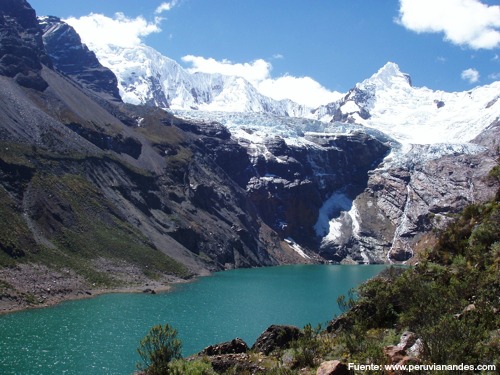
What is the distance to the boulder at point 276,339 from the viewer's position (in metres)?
25.4

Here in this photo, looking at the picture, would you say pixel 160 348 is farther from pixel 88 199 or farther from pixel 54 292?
pixel 88 199

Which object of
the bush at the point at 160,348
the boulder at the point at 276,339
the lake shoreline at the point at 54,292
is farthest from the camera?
the lake shoreline at the point at 54,292

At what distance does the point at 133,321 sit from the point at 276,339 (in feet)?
148

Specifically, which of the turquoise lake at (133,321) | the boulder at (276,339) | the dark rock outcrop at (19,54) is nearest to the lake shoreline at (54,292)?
the turquoise lake at (133,321)

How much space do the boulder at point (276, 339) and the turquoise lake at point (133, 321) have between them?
2130cm

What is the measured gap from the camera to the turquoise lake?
46375 millimetres

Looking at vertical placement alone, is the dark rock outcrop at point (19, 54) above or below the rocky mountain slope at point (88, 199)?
above

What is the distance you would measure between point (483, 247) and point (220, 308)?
58224 millimetres

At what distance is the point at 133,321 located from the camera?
219 ft

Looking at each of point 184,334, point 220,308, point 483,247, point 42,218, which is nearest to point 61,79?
point 42,218

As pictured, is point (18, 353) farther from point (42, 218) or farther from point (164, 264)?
point (164, 264)

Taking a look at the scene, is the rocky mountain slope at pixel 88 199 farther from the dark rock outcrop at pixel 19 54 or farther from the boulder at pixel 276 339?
the boulder at pixel 276 339

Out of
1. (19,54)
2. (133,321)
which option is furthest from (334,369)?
(19,54)

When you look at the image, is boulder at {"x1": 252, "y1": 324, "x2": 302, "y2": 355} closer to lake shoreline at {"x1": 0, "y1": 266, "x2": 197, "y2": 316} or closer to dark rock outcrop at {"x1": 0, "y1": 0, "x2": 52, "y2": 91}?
lake shoreline at {"x1": 0, "y1": 266, "x2": 197, "y2": 316}
